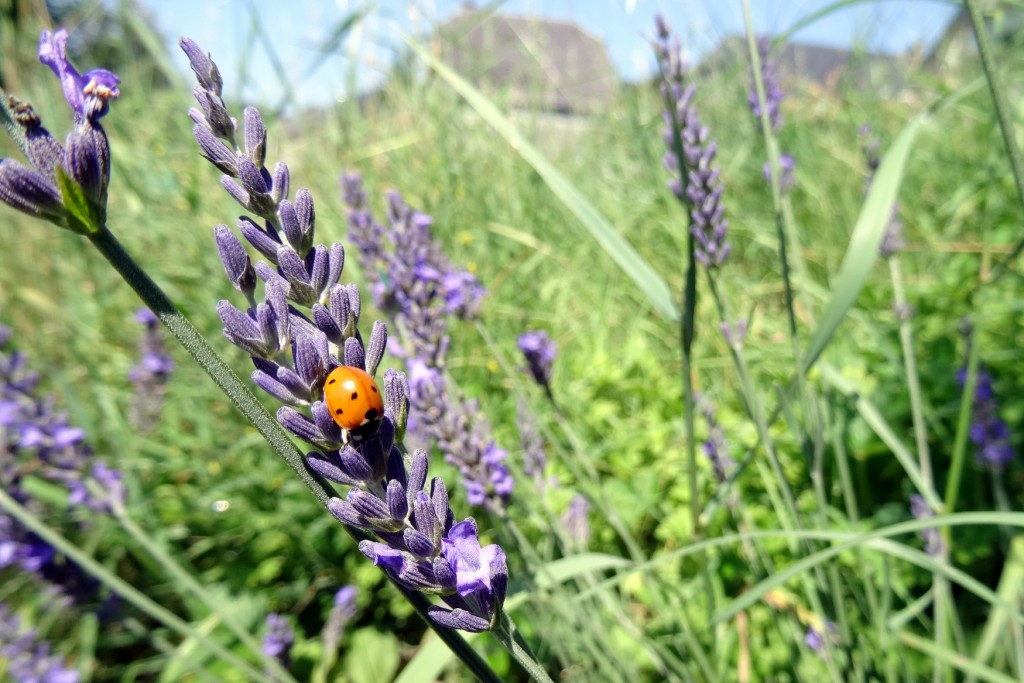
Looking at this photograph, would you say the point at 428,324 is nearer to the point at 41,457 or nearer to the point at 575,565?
the point at 575,565

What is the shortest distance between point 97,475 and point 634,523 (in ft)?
5.31

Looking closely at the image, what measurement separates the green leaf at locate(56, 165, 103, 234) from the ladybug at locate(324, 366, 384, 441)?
0.21 m

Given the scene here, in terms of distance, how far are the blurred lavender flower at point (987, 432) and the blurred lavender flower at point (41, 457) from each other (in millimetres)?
2138

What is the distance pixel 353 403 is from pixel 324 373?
0.15 ft

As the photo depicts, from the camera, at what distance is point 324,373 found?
57cm

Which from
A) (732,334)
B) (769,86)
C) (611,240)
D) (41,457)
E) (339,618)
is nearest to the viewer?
(611,240)

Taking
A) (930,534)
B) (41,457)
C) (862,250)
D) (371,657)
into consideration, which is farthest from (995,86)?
(41,457)

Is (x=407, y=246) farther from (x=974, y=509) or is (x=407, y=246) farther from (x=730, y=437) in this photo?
(x=974, y=509)

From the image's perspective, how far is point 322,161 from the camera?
11.3 feet

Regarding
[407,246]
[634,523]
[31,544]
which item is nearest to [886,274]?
[634,523]

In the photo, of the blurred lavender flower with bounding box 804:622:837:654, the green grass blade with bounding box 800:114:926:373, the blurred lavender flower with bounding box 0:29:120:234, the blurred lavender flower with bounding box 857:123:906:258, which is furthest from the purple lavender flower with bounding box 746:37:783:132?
the blurred lavender flower with bounding box 0:29:120:234

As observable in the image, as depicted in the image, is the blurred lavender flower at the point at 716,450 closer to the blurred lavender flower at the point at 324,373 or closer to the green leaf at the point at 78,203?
the blurred lavender flower at the point at 324,373

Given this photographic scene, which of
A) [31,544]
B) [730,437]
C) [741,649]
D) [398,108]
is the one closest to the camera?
[741,649]

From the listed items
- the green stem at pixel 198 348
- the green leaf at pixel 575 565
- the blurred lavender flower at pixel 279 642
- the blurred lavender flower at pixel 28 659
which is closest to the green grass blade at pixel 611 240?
the green leaf at pixel 575 565
